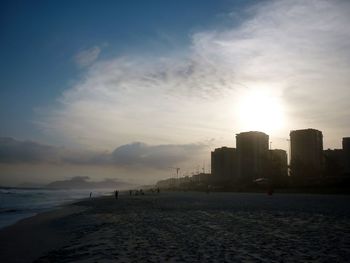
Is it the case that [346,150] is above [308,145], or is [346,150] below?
below

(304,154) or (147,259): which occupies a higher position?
(304,154)

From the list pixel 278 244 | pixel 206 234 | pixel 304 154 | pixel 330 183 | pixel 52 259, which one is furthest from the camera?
pixel 304 154

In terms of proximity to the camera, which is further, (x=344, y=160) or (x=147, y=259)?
(x=344, y=160)

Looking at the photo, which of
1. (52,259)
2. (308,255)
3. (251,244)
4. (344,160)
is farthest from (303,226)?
(344,160)

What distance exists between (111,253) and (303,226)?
1233 cm

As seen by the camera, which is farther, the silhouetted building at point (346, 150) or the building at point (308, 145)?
the silhouetted building at point (346, 150)

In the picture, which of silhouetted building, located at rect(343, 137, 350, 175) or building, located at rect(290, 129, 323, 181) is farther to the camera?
silhouetted building, located at rect(343, 137, 350, 175)

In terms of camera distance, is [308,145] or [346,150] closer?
[308,145]

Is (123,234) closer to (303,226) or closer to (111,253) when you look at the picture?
(111,253)

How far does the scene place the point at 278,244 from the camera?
1515cm

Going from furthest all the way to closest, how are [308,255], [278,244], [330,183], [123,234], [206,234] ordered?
[330,183] < [123,234] < [206,234] < [278,244] < [308,255]

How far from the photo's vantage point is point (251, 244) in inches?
601

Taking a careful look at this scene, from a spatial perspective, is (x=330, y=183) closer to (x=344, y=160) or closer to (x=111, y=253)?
(x=111, y=253)

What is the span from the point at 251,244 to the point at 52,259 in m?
8.40
